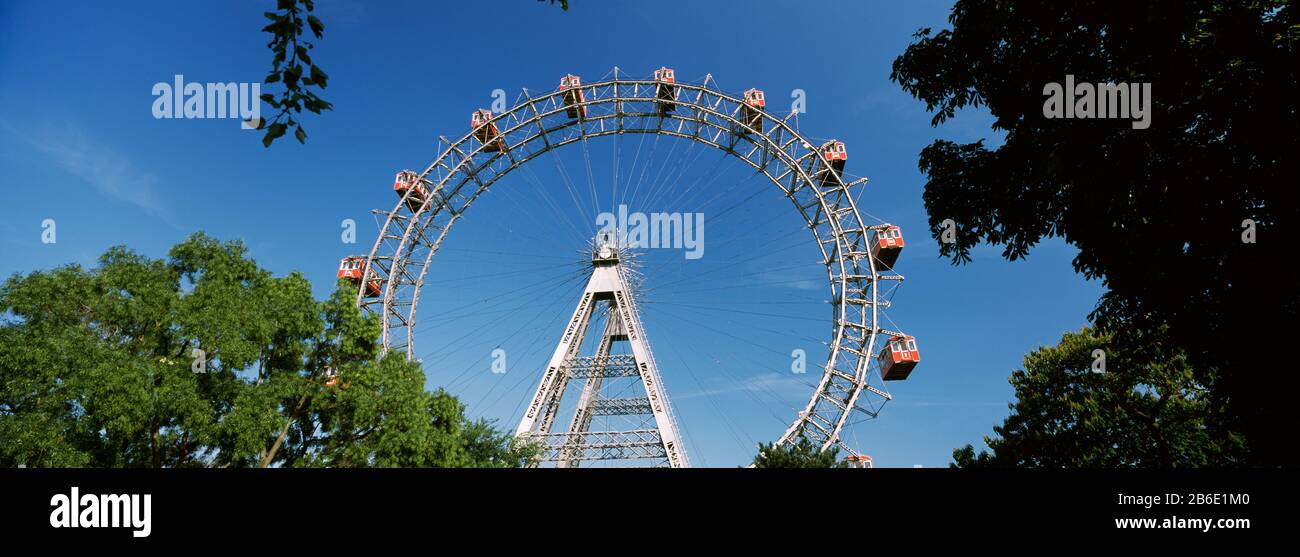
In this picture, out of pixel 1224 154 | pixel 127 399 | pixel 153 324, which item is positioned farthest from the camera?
pixel 153 324

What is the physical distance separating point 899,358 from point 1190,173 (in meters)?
21.4

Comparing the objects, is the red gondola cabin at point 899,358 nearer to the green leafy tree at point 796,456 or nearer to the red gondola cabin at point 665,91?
the green leafy tree at point 796,456

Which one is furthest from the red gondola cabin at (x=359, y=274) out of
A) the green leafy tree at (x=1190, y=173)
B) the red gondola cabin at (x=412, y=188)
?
the green leafy tree at (x=1190, y=173)

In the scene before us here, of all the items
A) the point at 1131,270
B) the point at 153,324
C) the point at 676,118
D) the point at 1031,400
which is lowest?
the point at 1031,400

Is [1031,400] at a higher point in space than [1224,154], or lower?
lower

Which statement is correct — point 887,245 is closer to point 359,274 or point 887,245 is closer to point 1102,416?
point 1102,416

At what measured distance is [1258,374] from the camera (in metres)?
8.38

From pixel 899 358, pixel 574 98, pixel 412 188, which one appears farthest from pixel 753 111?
pixel 412 188

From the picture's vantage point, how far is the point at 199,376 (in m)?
15.8

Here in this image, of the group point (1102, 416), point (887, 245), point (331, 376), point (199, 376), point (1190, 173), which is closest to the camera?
point (1190, 173)
